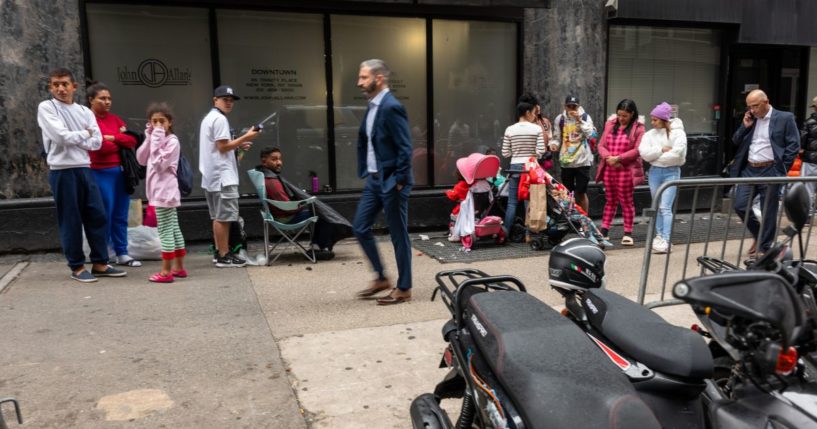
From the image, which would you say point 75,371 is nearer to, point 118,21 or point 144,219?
point 144,219

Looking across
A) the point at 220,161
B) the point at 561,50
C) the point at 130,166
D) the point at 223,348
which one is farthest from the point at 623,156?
the point at 130,166

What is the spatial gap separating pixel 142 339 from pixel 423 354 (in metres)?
2.05

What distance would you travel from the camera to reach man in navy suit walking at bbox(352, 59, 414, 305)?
5.30 m

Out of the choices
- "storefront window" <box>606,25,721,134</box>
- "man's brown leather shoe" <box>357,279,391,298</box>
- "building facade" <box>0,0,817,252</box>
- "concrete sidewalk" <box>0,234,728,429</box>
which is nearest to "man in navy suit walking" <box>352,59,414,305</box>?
"man's brown leather shoe" <box>357,279,391,298</box>

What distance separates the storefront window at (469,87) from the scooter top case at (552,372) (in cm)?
686

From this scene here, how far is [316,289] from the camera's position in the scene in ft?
19.9

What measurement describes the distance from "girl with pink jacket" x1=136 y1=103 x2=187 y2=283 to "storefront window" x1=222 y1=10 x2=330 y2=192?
207 cm

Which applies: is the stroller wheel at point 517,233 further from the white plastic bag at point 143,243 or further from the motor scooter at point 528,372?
the motor scooter at point 528,372

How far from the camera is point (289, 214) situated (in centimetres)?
714

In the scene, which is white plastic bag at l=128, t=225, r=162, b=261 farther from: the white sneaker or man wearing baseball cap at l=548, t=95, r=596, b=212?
the white sneaker

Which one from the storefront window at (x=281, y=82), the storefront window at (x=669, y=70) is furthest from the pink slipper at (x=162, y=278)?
the storefront window at (x=669, y=70)

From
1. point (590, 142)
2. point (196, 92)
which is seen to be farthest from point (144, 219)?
point (590, 142)

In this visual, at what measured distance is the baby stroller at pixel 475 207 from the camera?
777cm

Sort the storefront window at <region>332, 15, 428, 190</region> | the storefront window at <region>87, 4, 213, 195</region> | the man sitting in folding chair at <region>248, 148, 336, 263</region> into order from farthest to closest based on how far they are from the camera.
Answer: the storefront window at <region>332, 15, 428, 190</region>
the storefront window at <region>87, 4, 213, 195</region>
the man sitting in folding chair at <region>248, 148, 336, 263</region>
